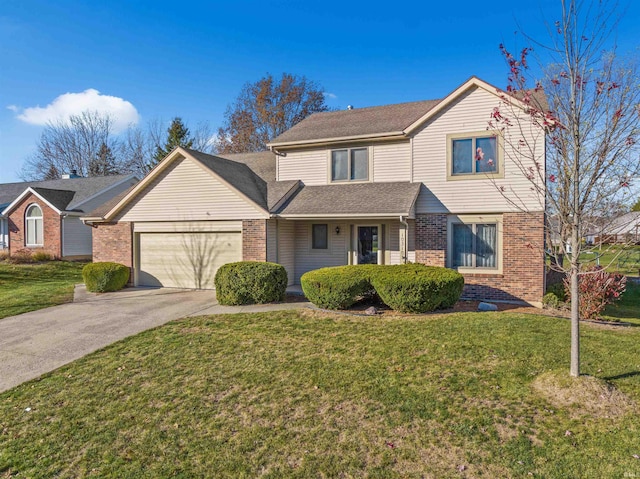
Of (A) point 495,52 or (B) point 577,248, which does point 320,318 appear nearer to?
(B) point 577,248

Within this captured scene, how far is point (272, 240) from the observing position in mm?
13211

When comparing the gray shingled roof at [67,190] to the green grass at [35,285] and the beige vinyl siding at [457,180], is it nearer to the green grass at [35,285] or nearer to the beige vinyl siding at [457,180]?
the green grass at [35,285]

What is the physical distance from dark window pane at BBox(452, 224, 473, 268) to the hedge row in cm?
238

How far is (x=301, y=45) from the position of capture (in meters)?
19.9

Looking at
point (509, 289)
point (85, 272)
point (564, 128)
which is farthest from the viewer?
point (85, 272)

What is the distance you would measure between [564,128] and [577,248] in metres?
1.57

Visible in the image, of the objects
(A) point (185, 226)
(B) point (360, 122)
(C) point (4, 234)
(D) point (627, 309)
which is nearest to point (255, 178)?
(A) point (185, 226)

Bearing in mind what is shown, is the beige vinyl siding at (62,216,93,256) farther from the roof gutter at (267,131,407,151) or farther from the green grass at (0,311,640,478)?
the green grass at (0,311,640,478)

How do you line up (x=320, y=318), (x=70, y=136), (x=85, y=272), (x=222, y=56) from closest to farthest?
(x=320, y=318), (x=85, y=272), (x=222, y=56), (x=70, y=136)

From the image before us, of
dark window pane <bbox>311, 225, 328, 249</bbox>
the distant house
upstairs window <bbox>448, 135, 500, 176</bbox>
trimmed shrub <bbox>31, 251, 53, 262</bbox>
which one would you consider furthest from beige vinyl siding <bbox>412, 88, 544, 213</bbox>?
trimmed shrub <bbox>31, 251, 53, 262</bbox>

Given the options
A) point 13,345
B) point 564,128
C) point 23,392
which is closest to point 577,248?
point 564,128

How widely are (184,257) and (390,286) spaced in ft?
27.1

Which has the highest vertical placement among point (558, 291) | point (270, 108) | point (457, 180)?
point (270, 108)

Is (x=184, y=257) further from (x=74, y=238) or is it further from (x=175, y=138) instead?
(x=175, y=138)
